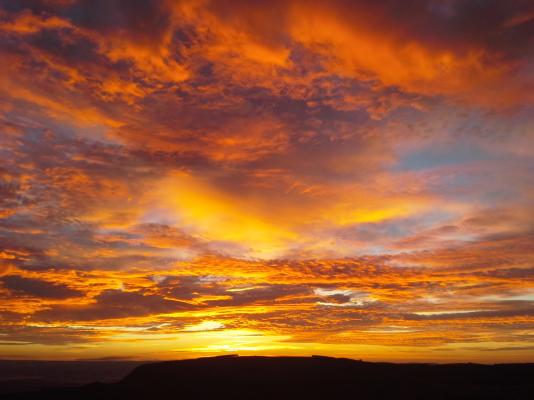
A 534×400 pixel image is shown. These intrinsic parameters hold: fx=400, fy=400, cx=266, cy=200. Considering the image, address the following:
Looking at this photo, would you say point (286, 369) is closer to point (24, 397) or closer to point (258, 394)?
point (258, 394)

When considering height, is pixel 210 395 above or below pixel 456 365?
below

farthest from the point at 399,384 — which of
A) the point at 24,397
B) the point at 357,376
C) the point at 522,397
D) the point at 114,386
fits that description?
the point at 24,397

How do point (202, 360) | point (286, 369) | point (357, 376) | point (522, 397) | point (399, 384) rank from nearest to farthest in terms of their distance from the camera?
point (522, 397)
point (399, 384)
point (357, 376)
point (286, 369)
point (202, 360)

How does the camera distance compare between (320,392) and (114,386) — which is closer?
(320,392)

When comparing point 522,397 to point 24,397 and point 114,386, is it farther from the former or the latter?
point 24,397

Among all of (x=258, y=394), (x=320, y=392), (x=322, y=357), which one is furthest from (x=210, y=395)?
(x=322, y=357)

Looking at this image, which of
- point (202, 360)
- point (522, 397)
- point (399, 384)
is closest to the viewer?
point (522, 397)
